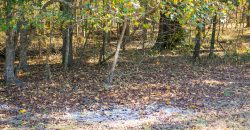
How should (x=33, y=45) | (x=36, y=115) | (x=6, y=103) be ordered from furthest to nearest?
(x=33, y=45)
(x=6, y=103)
(x=36, y=115)

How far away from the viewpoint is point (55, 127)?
753 cm

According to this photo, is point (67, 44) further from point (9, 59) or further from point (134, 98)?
point (134, 98)

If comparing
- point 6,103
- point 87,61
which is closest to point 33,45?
point 87,61

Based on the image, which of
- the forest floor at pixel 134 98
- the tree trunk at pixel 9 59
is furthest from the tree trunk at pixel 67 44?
the tree trunk at pixel 9 59

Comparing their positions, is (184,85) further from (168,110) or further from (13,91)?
(13,91)

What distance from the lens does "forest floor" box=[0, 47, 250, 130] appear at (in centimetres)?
798

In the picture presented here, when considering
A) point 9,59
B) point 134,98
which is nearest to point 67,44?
point 9,59

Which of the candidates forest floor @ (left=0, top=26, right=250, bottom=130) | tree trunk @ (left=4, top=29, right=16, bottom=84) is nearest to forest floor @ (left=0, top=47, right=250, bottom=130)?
forest floor @ (left=0, top=26, right=250, bottom=130)

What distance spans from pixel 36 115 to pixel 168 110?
3166 millimetres

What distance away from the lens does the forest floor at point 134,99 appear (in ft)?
26.2

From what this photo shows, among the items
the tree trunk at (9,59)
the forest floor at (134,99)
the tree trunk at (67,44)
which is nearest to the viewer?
the forest floor at (134,99)

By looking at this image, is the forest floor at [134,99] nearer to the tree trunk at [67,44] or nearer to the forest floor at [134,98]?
the forest floor at [134,98]

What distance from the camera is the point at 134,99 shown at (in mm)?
10016

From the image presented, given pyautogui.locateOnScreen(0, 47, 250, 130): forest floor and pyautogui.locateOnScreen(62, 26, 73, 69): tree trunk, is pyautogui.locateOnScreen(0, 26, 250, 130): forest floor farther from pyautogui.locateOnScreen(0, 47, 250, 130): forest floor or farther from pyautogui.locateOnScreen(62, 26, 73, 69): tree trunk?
pyautogui.locateOnScreen(62, 26, 73, 69): tree trunk
